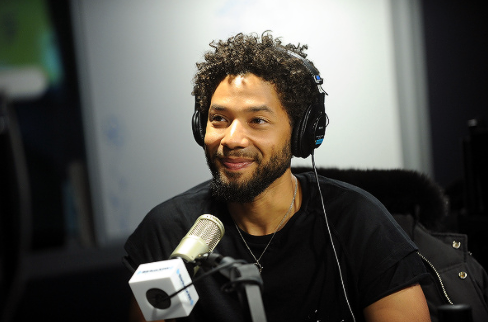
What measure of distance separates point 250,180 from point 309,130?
18cm

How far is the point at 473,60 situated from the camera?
2.90m

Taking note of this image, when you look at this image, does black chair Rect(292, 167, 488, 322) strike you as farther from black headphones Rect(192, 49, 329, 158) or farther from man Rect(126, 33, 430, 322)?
black headphones Rect(192, 49, 329, 158)

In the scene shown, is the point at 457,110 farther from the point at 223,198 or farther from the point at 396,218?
the point at 223,198

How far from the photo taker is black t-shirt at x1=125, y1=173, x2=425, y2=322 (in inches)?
46.9

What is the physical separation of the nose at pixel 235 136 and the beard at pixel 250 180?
0.03m

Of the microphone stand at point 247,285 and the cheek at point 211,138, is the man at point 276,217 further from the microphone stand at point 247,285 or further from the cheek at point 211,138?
the microphone stand at point 247,285

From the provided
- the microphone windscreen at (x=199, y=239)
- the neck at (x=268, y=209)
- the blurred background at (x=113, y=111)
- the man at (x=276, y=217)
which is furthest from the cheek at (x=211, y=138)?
the blurred background at (x=113, y=111)

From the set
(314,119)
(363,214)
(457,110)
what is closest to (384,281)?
(363,214)

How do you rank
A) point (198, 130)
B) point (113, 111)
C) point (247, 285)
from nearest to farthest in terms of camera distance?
point (247, 285) < point (198, 130) < point (113, 111)

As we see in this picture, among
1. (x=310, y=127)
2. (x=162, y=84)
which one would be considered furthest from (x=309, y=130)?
(x=162, y=84)

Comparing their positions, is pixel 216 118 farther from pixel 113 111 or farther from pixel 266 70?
pixel 113 111

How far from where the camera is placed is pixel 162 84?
8.11 feet

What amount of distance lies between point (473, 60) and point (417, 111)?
464 mm

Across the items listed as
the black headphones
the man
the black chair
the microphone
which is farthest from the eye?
the microphone
